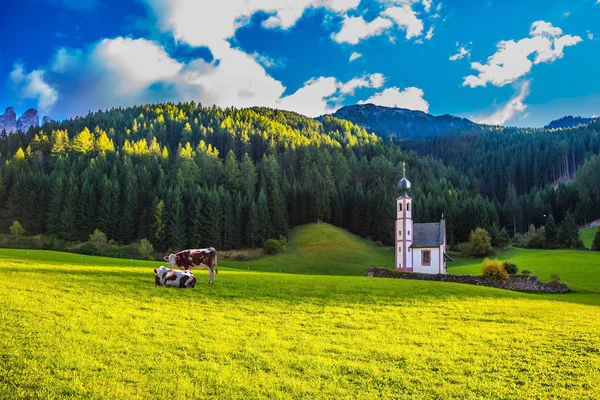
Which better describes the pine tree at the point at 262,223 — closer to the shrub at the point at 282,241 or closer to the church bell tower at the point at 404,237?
the shrub at the point at 282,241

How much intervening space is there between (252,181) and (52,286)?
99.4m

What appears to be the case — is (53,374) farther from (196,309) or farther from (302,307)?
(302,307)

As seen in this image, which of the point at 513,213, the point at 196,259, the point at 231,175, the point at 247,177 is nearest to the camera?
the point at 196,259

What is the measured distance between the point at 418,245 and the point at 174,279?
1860 inches

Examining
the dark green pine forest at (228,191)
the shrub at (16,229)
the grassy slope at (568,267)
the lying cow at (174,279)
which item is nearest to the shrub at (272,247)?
the dark green pine forest at (228,191)

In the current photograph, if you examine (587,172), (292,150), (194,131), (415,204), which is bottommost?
(415,204)

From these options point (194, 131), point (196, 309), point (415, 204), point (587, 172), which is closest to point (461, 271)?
point (415, 204)

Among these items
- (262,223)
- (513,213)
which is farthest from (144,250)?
(513,213)

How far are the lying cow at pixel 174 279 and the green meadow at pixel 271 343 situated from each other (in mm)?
667

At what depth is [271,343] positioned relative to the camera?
1579 centimetres

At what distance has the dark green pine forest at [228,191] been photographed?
304 feet

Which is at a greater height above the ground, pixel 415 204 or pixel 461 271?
pixel 415 204

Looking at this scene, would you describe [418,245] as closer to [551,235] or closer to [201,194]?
[551,235]

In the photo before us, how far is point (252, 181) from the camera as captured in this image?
12100cm
